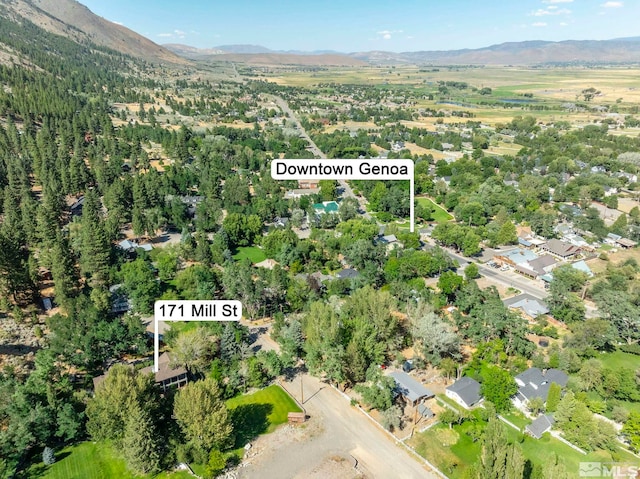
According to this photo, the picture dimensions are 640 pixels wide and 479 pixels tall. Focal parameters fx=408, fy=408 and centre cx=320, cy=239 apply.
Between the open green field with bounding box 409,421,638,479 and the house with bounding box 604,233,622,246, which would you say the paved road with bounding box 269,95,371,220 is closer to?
the house with bounding box 604,233,622,246

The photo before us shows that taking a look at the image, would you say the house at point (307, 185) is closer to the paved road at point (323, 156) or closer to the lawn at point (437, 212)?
the paved road at point (323, 156)

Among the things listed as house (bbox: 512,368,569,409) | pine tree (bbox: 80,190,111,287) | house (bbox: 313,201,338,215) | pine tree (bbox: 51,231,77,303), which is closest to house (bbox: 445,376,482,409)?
house (bbox: 512,368,569,409)

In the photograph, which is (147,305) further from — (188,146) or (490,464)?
(188,146)

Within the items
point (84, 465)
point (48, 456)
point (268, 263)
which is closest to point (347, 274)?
point (268, 263)

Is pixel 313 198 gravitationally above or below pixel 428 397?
above

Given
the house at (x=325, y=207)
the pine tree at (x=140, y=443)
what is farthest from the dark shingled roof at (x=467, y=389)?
the house at (x=325, y=207)

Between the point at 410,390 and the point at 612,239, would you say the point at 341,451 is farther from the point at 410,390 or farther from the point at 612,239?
the point at 612,239

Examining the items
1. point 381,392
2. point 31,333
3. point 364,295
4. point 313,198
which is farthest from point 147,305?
point 313,198
